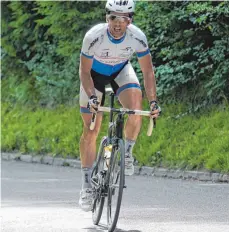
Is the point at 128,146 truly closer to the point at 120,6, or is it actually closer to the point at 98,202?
the point at 98,202

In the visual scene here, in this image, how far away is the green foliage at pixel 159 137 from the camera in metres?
15.5

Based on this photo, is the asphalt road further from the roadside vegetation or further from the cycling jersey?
the cycling jersey

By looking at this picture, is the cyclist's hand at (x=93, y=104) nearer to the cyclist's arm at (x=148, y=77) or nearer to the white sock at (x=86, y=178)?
the cyclist's arm at (x=148, y=77)

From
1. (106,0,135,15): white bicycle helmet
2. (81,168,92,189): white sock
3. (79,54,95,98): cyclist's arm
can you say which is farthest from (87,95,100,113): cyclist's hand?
(81,168,92,189): white sock

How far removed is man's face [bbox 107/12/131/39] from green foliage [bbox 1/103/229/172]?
5.30m

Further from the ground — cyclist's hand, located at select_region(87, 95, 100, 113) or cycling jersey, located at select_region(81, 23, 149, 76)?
cycling jersey, located at select_region(81, 23, 149, 76)

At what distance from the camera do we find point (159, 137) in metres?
17.2

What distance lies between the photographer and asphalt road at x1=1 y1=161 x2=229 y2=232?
9453 millimetres

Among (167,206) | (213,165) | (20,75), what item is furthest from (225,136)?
(20,75)

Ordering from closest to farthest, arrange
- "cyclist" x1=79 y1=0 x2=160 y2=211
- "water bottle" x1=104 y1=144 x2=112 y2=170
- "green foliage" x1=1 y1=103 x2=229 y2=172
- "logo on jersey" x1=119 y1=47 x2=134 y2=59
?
"cyclist" x1=79 y1=0 x2=160 y2=211 → "water bottle" x1=104 y1=144 x2=112 y2=170 → "logo on jersey" x1=119 y1=47 x2=134 y2=59 → "green foliage" x1=1 y1=103 x2=229 y2=172

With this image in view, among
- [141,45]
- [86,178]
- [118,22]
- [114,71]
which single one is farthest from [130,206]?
[118,22]

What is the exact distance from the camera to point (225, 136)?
51.6 ft

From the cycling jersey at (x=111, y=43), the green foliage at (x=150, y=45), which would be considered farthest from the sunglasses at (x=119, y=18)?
the green foliage at (x=150, y=45)

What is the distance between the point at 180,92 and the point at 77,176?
3620 millimetres
